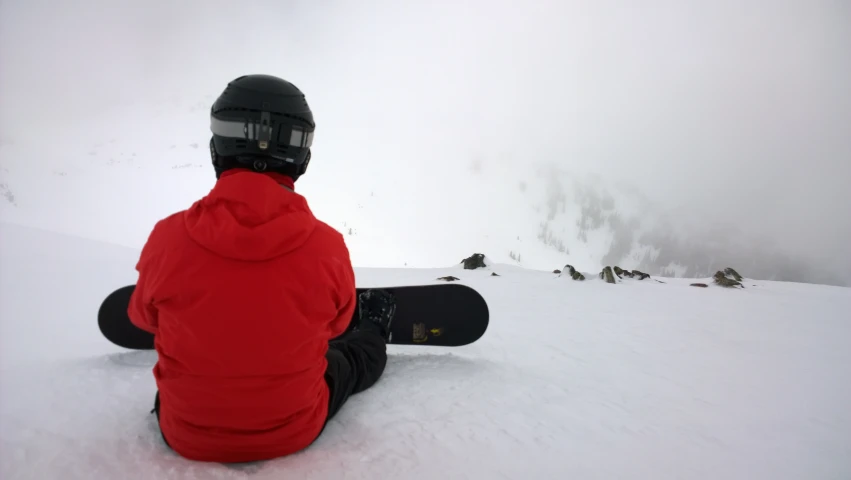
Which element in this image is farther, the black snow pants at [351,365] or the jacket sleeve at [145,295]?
the black snow pants at [351,365]

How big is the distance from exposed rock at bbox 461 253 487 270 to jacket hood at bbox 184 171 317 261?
16.7ft

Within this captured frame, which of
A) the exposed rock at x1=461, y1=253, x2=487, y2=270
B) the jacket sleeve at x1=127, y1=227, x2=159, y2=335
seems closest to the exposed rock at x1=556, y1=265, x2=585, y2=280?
the exposed rock at x1=461, y1=253, x2=487, y2=270

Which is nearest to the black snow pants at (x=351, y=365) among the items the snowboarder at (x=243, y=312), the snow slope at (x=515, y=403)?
the snow slope at (x=515, y=403)

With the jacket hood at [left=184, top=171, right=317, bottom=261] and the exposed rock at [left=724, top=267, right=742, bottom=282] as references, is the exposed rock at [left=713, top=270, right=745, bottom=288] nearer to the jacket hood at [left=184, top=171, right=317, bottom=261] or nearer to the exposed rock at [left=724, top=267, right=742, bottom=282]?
the exposed rock at [left=724, top=267, right=742, bottom=282]

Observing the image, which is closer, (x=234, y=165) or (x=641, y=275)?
(x=234, y=165)

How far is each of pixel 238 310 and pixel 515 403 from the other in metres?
1.23

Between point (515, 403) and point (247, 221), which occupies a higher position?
point (247, 221)

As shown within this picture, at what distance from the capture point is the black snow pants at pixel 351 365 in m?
1.55

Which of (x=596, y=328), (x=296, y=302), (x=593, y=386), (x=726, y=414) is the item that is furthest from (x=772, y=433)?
(x=296, y=302)

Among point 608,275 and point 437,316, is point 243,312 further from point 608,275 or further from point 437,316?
point 608,275

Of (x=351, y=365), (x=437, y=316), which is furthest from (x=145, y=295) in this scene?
(x=437, y=316)

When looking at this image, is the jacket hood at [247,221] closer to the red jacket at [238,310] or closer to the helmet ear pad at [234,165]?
the red jacket at [238,310]

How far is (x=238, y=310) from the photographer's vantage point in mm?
1092

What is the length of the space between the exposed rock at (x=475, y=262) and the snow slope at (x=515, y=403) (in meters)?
2.69
